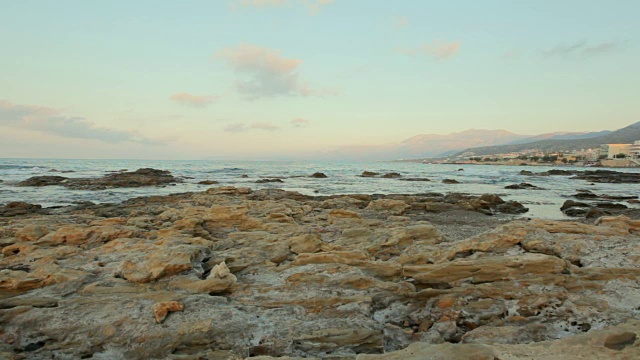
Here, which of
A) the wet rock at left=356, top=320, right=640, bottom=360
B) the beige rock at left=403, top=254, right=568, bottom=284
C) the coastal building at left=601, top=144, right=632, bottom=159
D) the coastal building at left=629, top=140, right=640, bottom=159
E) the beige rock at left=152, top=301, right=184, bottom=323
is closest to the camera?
the wet rock at left=356, top=320, right=640, bottom=360

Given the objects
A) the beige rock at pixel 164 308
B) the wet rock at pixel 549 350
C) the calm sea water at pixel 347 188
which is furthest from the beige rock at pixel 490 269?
Answer: the calm sea water at pixel 347 188

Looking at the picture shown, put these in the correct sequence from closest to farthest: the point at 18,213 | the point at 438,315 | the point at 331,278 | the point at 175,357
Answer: the point at 175,357 < the point at 438,315 < the point at 331,278 < the point at 18,213

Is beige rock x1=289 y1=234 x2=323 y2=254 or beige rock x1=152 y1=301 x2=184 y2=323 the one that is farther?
beige rock x1=289 y1=234 x2=323 y2=254

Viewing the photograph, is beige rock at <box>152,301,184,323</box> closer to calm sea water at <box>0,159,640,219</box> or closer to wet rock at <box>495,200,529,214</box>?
calm sea water at <box>0,159,640,219</box>

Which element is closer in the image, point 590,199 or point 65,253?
point 65,253

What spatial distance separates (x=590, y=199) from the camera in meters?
26.7

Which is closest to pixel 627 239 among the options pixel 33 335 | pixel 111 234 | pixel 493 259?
pixel 493 259

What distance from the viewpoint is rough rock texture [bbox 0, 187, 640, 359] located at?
17.3ft

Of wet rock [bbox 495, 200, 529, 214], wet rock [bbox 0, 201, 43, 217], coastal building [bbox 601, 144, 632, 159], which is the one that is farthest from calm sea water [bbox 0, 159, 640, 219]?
coastal building [bbox 601, 144, 632, 159]

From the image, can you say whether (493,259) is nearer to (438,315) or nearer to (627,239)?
(438,315)

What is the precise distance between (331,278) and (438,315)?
2102 millimetres

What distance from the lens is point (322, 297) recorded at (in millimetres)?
6539

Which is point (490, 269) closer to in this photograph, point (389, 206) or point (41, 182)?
point (389, 206)

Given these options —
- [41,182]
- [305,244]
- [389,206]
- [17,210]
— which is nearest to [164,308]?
[305,244]
